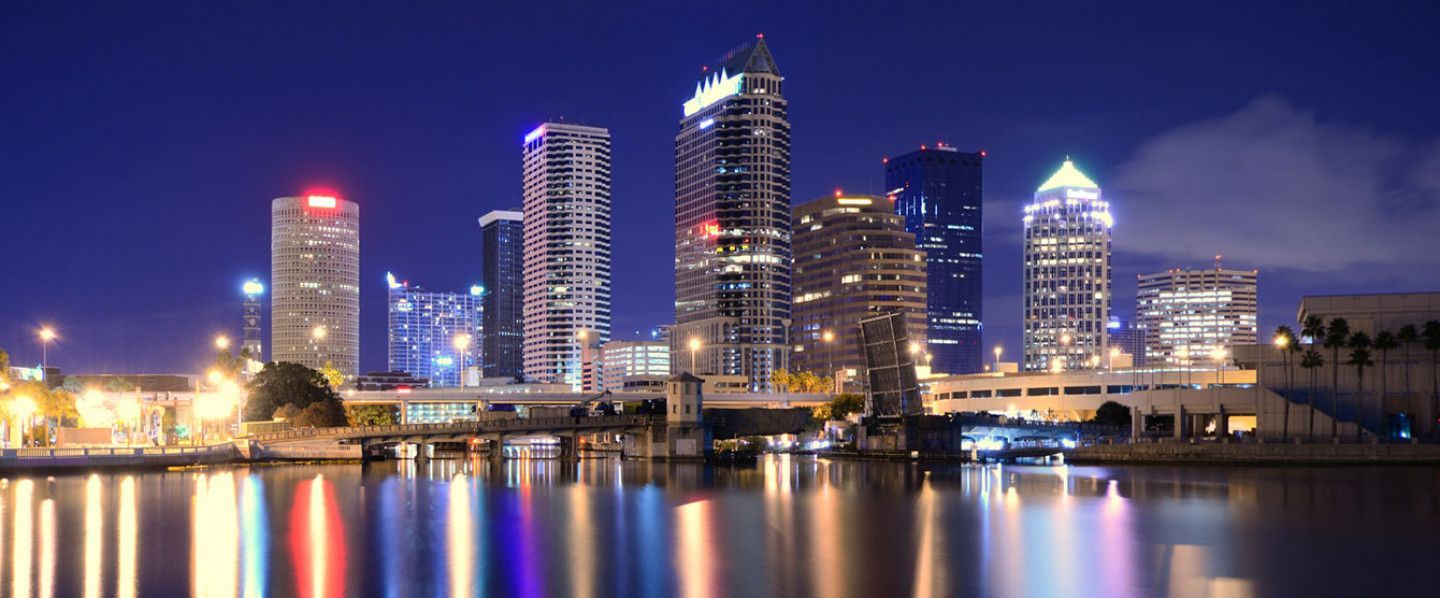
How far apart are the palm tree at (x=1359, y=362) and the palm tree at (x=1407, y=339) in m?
2.81

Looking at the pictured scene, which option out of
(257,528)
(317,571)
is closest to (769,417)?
(257,528)

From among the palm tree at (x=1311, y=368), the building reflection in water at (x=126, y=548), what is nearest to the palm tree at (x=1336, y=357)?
the palm tree at (x=1311, y=368)

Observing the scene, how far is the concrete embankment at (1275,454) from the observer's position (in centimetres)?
10962

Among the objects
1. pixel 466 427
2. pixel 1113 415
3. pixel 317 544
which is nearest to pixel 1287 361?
pixel 1113 415

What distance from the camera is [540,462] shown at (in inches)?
5595

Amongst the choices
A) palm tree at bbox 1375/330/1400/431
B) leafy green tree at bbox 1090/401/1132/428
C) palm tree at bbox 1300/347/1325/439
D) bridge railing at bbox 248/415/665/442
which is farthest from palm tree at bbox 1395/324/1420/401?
bridge railing at bbox 248/415/665/442

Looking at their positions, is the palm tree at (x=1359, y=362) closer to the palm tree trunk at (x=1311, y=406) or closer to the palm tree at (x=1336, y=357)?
the palm tree at (x=1336, y=357)

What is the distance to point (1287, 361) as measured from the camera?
126312 millimetres

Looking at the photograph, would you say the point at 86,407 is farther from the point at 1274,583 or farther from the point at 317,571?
the point at 1274,583

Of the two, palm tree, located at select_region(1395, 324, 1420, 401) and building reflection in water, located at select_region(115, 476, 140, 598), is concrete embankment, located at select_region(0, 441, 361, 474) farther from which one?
palm tree, located at select_region(1395, 324, 1420, 401)

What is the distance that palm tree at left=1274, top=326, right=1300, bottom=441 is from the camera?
406 feet

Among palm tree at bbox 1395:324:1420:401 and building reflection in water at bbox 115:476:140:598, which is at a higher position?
palm tree at bbox 1395:324:1420:401

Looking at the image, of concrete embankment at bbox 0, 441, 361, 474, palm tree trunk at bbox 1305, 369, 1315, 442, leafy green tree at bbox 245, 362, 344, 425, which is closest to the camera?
concrete embankment at bbox 0, 441, 361, 474

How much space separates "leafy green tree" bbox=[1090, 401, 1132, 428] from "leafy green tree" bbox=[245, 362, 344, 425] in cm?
8938
